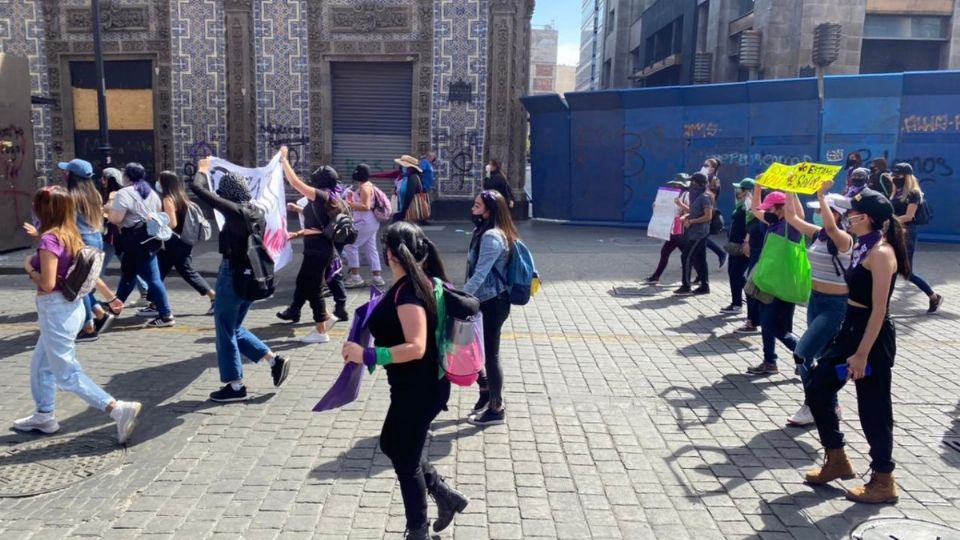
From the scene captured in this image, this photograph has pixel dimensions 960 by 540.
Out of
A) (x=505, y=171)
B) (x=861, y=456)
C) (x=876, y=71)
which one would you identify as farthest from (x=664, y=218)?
(x=876, y=71)

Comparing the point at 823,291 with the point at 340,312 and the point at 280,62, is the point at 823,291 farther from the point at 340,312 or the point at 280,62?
the point at 280,62

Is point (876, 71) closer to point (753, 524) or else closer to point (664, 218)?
point (664, 218)

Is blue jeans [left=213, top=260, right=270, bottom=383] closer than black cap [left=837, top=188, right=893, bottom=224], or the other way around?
black cap [left=837, top=188, right=893, bottom=224]

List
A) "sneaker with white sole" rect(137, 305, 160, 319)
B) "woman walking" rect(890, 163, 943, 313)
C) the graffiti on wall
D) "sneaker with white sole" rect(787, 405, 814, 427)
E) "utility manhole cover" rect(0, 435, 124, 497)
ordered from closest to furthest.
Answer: "utility manhole cover" rect(0, 435, 124, 497) < "sneaker with white sole" rect(787, 405, 814, 427) < "sneaker with white sole" rect(137, 305, 160, 319) < "woman walking" rect(890, 163, 943, 313) < the graffiti on wall

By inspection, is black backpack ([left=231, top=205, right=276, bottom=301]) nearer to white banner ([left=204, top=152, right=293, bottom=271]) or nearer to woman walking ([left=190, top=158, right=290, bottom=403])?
woman walking ([left=190, top=158, right=290, bottom=403])

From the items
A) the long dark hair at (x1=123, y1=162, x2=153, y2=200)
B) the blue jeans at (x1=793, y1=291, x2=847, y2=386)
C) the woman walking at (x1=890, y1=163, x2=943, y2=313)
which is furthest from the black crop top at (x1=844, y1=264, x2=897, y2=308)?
the long dark hair at (x1=123, y1=162, x2=153, y2=200)

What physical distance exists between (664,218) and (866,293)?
6.36m

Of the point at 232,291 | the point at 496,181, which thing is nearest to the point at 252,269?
the point at 232,291

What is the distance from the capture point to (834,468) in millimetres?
4578

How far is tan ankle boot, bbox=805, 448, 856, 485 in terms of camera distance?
15.0ft

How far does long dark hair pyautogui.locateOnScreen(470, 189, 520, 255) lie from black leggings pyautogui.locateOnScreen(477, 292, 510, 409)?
0.38 m

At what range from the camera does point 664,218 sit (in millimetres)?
10625

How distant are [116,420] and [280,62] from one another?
15.7 m

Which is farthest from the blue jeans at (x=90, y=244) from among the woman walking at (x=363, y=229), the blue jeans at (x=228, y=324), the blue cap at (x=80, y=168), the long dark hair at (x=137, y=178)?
the woman walking at (x=363, y=229)
